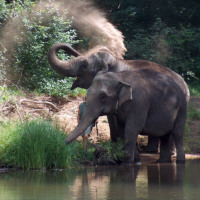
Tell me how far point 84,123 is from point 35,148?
1160 mm

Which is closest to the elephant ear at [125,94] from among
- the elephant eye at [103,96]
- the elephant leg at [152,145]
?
the elephant eye at [103,96]

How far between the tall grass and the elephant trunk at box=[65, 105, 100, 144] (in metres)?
0.20

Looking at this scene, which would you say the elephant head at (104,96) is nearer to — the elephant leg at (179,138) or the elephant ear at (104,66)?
the elephant ear at (104,66)

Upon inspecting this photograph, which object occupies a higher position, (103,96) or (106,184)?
(103,96)

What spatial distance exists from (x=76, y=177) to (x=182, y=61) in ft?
40.3

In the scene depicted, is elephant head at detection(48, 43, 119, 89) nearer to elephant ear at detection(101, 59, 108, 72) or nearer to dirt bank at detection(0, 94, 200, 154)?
elephant ear at detection(101, 59, 108, 72)

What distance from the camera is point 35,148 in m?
10.0

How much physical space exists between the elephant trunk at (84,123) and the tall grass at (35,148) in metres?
0.20

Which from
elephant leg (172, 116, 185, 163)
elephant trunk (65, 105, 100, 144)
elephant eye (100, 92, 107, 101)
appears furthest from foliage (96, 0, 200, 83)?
elephant trunk (65, 105, 100, 144)

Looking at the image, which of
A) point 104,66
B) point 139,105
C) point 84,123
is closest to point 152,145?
point 139,105

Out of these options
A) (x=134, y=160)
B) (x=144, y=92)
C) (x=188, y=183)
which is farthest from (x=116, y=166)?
(x=188, y=183)

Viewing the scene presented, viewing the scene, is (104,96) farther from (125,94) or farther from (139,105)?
(139,105)

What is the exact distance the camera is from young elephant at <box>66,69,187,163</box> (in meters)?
10.8

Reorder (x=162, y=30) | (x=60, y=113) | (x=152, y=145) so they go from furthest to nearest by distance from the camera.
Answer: (x=162, y=30) < (x=60, y=113) < (x=152, y=145)
